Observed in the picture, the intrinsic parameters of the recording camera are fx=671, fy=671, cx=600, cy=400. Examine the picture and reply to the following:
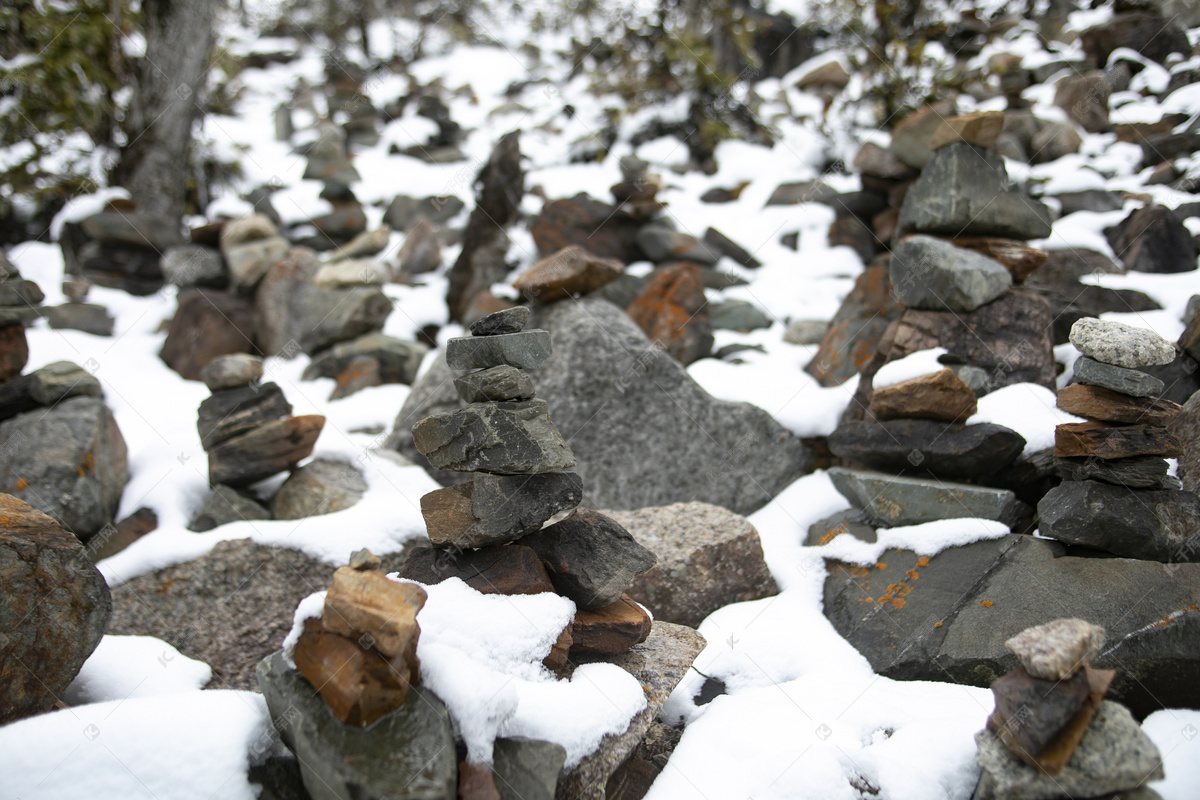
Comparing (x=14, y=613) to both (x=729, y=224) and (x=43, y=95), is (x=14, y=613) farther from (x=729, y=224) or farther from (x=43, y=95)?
(x=43, y=95)

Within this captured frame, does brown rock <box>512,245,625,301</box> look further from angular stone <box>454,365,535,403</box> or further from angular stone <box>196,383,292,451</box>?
angular stone <box>454,365,535,403</box>

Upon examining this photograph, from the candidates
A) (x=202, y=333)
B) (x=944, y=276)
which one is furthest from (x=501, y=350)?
(x=202, y=333)

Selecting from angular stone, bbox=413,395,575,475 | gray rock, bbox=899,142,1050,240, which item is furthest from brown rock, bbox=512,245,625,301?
gray rock, bbox=899,142,1050,240

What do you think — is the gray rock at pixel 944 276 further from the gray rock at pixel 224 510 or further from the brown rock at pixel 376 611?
the gray rock at pixel 224 510

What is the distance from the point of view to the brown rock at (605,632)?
318cm

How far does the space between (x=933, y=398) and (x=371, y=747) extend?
3709 millimetres

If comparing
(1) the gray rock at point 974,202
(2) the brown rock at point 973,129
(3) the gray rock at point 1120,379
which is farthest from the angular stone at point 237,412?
(2) the brown rock at point 973,129

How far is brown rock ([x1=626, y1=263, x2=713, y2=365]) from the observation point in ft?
21.8

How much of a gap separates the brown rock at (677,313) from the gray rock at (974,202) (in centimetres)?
216

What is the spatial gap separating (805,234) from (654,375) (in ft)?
13.5

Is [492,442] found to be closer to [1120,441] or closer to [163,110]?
[1120,441]

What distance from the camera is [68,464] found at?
4.52 metres

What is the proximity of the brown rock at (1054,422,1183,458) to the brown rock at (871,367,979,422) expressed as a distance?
692 millimetres

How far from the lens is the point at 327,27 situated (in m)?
18.0
